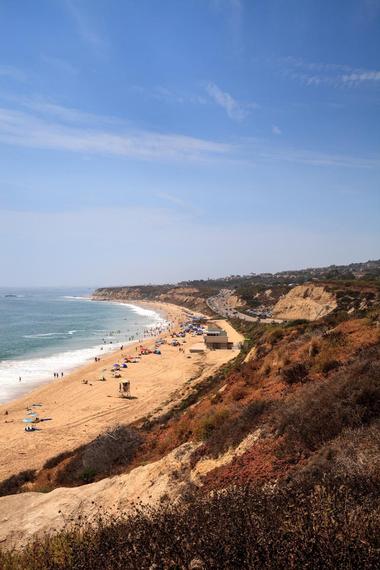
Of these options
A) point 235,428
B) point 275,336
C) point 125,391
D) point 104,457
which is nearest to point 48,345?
point 125,391

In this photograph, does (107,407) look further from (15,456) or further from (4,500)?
(4,500)

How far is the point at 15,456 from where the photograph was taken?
2191cm

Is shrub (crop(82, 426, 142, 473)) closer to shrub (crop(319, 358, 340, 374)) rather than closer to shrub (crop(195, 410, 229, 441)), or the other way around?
shrub (crop(195, 410, 229, 441))

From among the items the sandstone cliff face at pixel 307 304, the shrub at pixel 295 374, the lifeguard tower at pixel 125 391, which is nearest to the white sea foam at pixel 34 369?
the lifeguard tower at pixel 125 391

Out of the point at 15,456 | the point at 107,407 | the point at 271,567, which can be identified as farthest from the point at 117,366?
the point at 271,567

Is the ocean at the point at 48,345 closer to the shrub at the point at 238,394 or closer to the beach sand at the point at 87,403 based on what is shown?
the beach sand at the point at 87,403

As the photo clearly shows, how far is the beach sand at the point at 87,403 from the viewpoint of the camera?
23.1 metres

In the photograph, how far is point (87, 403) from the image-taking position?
33.1 meters

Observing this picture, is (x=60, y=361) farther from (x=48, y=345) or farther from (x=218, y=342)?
(x=218, y=342)

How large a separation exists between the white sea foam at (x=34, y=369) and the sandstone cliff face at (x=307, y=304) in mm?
34005

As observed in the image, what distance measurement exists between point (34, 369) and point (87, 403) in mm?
17545

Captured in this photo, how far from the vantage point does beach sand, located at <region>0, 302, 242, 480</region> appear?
23.1m

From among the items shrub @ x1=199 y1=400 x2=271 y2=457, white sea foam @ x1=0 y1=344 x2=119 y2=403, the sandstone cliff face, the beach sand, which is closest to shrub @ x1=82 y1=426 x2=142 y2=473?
shrub @ x1=199 y1=400 x2=271 y2=457

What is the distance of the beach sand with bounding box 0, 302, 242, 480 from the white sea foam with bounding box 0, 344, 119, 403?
6.16 feet
